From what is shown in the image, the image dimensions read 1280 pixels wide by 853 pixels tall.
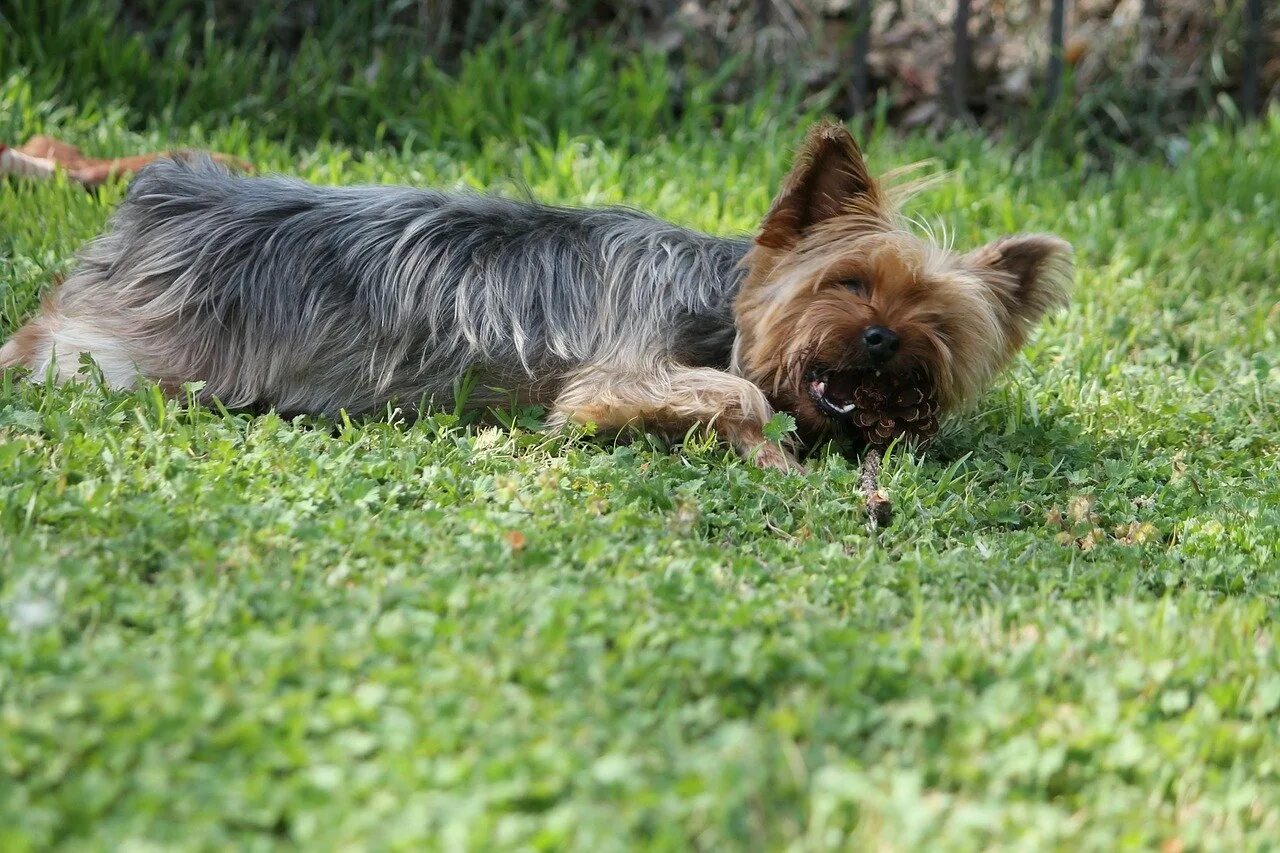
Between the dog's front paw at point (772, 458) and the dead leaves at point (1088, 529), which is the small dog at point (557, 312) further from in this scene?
the dead leaves at point (1088, 529)

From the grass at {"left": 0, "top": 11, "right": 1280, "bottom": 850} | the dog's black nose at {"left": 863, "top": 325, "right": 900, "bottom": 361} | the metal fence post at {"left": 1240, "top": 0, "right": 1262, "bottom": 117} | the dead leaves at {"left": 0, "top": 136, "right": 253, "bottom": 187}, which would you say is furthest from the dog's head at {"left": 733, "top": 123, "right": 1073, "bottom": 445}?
the metal fence post at {"left": 1240, "top": 0, "right": 1262, "bottom": 117}

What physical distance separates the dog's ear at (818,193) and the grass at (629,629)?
86 cm

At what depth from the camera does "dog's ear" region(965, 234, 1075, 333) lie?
5.04 meters

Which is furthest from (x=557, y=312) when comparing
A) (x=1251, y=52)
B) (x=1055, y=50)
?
(x=1251, y=52)

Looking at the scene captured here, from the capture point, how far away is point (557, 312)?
5020mm

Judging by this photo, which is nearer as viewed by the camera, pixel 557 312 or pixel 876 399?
pixel 876 399

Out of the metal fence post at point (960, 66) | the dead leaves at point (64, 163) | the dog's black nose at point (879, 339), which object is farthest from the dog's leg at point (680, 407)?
the metal fence post at point (960, 66)

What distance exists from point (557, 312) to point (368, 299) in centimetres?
67

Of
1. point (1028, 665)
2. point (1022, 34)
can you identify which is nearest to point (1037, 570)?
point (1028, 665)

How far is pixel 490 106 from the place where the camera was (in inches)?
320

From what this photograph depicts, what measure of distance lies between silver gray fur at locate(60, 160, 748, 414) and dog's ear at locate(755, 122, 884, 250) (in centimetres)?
27

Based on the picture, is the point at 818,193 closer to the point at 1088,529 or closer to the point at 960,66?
the point at 1088,529

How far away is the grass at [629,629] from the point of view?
2598 millimetres

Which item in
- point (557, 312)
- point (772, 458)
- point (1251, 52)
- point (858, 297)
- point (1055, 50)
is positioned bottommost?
point (772, 458)
